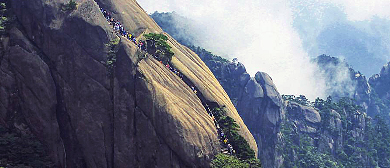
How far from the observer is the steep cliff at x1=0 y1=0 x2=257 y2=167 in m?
57.7

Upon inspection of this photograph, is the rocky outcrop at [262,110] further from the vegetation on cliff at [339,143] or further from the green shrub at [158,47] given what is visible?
the green shrub at [158,47]

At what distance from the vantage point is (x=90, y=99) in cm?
5906

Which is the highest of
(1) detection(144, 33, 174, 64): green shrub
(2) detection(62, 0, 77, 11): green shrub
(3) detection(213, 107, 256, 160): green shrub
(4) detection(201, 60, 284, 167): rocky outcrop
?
(4) detection(201, 60, 284, 167): rocky outcrop

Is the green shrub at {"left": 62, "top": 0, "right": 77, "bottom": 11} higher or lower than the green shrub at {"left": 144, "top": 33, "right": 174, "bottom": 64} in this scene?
lower

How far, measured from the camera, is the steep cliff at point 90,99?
Answer: 5766 cm

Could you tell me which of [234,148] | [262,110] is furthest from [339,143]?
[234,148]

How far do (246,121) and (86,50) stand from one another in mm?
74343

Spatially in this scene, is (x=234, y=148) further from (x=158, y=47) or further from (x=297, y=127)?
(x=297, y=127)

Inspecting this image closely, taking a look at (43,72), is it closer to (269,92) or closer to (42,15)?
(42,15)

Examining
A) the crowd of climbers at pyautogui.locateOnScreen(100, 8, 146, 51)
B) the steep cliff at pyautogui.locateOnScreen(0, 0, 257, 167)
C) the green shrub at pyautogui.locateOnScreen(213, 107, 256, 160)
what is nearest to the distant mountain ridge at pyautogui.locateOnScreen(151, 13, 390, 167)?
the green shrub at pyautogui.locateOnScreen(213, 107, 256, 160)

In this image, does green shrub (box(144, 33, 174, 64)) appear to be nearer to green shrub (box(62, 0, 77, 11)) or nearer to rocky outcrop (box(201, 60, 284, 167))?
green shrub (box(62, 0, 77, 11))

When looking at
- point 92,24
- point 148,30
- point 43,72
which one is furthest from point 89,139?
point 148,30

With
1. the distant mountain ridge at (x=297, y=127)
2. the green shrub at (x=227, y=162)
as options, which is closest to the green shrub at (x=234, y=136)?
the green shrub at (x=227, y=162)

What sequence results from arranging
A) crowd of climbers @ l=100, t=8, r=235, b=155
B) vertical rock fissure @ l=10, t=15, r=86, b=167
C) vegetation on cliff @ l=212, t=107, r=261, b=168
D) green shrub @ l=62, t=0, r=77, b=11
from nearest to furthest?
1. vegetation on cliff @ l=212, t=107, r=261, b=168
2. vertical rock fissure @ l=10, t=15, r=86, b=167
3. crowd of climbers @ l=100, t=8, r=235, b=155
4. green shrub @ l=62, t=0, r=77, b=11
